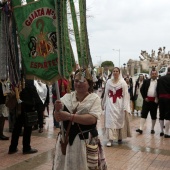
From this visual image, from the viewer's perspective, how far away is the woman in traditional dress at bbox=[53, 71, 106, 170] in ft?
10.1

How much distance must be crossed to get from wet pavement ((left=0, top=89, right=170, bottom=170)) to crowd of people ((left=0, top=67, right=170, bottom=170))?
25 cm

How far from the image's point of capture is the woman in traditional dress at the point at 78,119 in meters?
3.07

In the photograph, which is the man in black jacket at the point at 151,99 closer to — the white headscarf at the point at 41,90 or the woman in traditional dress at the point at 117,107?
the woman in traditional dress at the point at 117,107

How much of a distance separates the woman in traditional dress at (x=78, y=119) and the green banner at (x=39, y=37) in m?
0.34

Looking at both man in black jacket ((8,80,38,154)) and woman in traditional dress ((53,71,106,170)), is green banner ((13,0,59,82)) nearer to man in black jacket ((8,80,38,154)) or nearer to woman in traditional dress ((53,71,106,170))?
woman in traditional dress ((53,71,106,170))

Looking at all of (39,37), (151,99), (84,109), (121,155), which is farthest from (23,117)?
(151,99)

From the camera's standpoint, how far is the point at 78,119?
305 cm

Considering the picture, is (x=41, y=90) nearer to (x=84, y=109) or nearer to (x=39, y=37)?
(x=84, y=109)

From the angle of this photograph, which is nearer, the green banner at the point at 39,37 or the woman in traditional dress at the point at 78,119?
the green banner at the point at 39,37

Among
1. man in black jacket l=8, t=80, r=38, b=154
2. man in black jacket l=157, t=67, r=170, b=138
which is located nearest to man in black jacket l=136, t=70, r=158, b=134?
man in black jacket l=157, t=67, r=170, b=138

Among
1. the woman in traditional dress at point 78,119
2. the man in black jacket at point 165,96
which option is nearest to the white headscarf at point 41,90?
the man in black jacket at point 165,96

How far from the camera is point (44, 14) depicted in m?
2.93

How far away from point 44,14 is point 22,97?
319cm

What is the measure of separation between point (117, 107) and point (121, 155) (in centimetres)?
133
